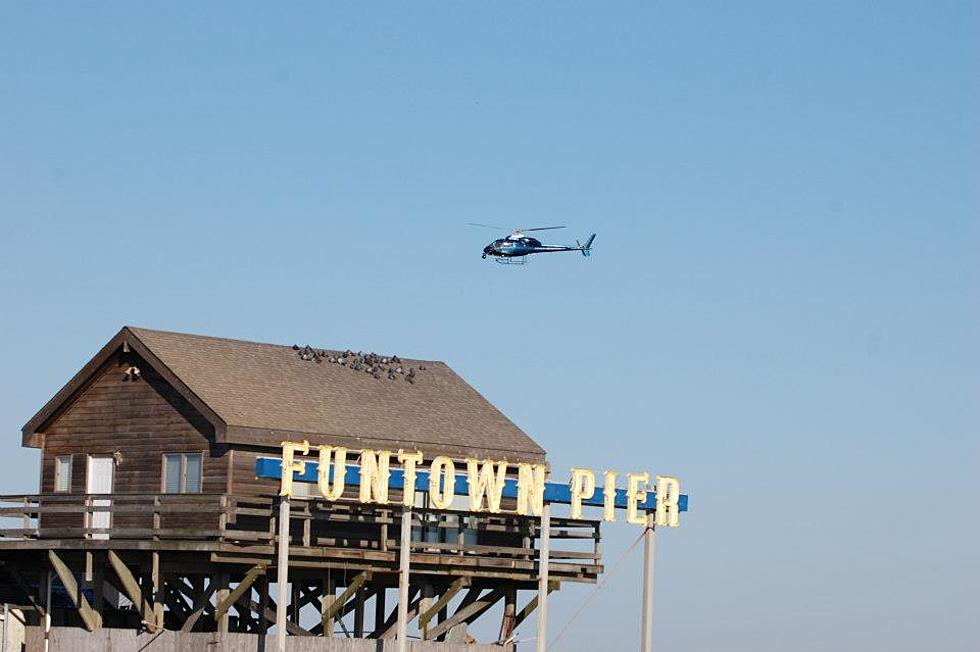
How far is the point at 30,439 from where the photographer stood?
55531 mm

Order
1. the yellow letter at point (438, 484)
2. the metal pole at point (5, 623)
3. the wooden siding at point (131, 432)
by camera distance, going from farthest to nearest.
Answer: the metal pole at point (5, 623)
the wooden siding at point (131, 432)
the yellow letter at point (438, 484)

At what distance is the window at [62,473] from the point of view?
54.7 m

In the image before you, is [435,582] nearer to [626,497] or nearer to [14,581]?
[626,497]

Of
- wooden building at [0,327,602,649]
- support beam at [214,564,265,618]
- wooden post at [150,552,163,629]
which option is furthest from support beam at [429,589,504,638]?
wooden post at [150,552,163,629]

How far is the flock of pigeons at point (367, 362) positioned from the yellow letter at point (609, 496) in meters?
8.65

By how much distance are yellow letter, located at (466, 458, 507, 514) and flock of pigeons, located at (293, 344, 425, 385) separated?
28.8 feet

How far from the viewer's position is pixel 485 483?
50.1 metres

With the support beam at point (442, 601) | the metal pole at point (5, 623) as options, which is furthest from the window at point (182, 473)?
the support beam at point (442, 601)

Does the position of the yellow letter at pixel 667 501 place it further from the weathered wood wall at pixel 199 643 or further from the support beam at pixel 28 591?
the support beam at pixel 28 591

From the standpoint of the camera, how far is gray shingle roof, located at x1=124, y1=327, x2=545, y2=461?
5166cm

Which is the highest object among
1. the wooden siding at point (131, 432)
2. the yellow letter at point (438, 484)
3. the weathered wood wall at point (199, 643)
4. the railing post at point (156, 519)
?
the wooden siding at point (131, 432)

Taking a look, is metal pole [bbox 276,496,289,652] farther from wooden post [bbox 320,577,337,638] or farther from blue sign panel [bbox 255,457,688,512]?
wooden post [bbox 320,577,337,638]

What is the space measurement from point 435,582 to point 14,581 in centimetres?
1239

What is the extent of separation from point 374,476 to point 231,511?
11.2 feet
